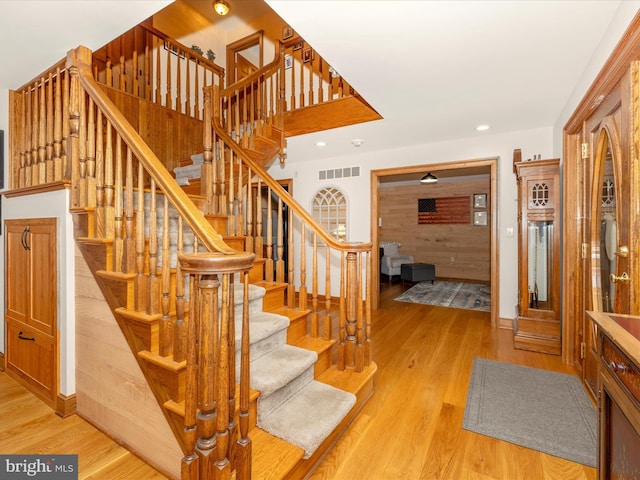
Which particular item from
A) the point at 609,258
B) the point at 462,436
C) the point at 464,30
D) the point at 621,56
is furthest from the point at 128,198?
the point at 609,258

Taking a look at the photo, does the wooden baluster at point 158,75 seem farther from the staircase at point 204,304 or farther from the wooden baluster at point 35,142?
the wooden baluster at point 35,142

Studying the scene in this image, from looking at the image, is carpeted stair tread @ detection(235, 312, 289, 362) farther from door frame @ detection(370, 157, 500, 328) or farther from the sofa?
the sofa

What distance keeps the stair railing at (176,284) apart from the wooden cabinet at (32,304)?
52 centimetres

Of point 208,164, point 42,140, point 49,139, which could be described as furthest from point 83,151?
point 208,164

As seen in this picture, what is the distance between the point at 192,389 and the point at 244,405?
0.25 metres

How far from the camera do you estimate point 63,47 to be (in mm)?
2072

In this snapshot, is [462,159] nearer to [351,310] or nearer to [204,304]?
[351,310]

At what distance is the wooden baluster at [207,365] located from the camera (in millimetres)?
1097

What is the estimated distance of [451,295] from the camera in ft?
18.9

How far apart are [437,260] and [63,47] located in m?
7.75

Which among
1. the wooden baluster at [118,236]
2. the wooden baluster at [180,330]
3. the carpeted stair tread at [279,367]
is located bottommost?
the carpeted stair tread at [279,367]

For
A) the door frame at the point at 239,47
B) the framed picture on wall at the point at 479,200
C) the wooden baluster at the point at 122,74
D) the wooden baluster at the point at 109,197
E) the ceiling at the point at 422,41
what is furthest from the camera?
the framed picture on wall at the point at 479,200

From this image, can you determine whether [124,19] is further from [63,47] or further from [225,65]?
[225,65]

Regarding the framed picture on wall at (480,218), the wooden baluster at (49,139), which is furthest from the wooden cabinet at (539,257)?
the framed picture on wall at (480,218)
